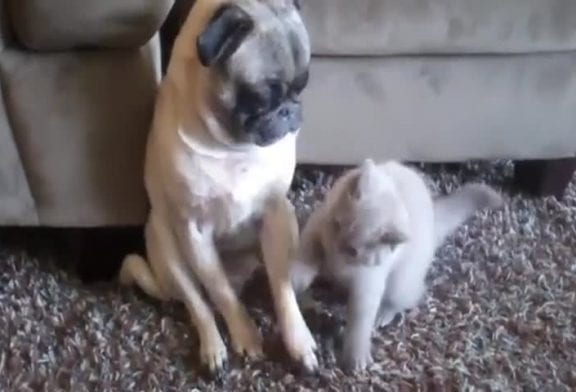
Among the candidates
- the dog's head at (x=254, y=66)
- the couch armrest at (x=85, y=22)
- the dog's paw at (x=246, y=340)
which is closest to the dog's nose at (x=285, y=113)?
the dog's head at (x=254, y=66)

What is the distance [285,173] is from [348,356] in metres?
0.26

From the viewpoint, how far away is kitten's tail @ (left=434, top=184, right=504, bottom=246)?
5.61 ft

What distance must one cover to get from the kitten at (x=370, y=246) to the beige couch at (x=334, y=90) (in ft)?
0.46

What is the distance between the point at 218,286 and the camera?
5.11 feet

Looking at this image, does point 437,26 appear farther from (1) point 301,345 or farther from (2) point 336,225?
(1) point 301,345

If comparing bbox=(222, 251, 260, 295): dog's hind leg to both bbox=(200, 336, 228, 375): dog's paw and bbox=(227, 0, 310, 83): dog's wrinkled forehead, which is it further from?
bbox=(227, 0, 310, 83): dog's wrinkled forehead

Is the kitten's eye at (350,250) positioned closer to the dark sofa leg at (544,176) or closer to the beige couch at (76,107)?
the beige couch at (76,107)

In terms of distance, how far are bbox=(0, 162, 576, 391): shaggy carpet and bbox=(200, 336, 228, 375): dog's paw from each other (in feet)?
0.06

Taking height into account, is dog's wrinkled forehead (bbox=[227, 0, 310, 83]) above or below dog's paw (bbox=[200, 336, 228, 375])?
above

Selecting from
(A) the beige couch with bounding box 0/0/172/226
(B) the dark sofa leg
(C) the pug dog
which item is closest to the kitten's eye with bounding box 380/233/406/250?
(C) the pug dog

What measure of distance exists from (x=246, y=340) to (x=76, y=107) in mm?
396

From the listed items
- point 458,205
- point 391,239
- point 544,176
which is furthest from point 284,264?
point 544,176

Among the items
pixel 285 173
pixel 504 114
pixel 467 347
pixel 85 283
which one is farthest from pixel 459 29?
pixel 85 283

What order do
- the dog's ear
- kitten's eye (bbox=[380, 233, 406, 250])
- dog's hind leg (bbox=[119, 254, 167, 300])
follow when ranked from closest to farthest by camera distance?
the dog's ear
kitten's eye (bbox=[380, 233, 406, 250])
dog's hind leg (bbox=[119, 254, 167, 300])
